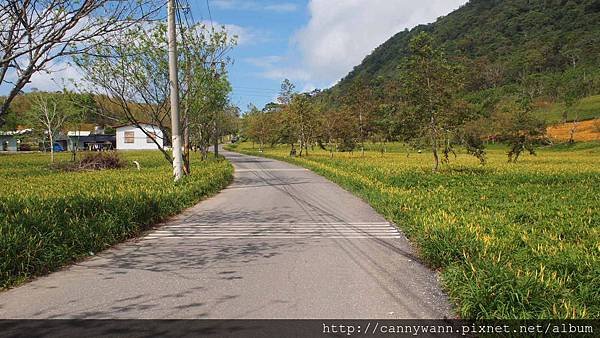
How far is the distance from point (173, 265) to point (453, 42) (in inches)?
4802

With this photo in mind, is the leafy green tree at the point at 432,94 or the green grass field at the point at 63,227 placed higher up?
the leafy green tree at the point at 432,94

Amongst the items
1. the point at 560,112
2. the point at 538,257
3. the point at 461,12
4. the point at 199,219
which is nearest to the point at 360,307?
the point at 538,257

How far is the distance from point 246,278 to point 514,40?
118783 mm

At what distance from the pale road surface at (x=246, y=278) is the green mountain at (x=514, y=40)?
212 ft

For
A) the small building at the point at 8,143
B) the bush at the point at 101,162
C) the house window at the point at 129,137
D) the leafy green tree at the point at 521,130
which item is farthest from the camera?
the house window at the point at 129,137

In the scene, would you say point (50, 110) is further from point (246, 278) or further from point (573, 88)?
point (573, 88)

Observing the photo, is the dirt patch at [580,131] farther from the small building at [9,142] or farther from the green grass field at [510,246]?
the small building at [9,142]

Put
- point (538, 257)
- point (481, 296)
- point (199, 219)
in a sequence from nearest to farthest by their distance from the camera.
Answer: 1. point (481, 296)
2. point (538, 257)
3. point (199, 219)

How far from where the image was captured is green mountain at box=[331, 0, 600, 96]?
87.1 meters

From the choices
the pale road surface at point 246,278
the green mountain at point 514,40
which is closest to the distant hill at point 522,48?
the green mountain at point 514,40

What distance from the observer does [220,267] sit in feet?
20.0

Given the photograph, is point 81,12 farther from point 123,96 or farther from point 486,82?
point 486,82

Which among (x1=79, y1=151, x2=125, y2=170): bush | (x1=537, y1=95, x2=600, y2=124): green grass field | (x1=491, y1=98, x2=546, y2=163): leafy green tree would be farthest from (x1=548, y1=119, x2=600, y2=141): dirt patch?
(x1=79, y1=151, x2=125, y2=170): bush

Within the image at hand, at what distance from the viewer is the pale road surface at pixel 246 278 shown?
177 inches
